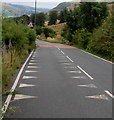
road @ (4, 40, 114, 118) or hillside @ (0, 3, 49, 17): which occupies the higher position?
hillside @ (0, 3, 49, 17)

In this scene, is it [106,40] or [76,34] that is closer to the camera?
[106,40]

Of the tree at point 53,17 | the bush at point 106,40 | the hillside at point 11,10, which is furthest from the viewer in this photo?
the tree at point 53,17

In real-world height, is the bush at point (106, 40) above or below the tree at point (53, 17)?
below

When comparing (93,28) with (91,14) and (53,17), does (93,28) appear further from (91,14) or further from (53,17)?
(53,17)

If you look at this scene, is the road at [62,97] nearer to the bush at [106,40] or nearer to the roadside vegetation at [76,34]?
the roadside vegetation at [76,34]

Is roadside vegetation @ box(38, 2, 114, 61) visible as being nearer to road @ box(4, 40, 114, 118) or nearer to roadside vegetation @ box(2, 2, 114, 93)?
roadside vegetation @ box(2, 2, 114, 93)

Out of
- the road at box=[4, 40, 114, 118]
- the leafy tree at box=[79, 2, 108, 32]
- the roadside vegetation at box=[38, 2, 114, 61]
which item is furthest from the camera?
the leafy tree at box=[79, 2, 108, 32]

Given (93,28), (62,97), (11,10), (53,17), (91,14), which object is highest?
(53,17)

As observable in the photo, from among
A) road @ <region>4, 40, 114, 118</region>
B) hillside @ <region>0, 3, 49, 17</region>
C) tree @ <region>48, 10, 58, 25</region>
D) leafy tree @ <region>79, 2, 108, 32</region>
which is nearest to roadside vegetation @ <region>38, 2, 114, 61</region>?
leafy tree @ <region>79, 2, 108, 32</region>

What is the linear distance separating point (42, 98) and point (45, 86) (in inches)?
76.0

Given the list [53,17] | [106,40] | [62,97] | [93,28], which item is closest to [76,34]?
[93,28]

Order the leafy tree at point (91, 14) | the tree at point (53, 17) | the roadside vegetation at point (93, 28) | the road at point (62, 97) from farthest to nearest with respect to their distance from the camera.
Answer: the tree at point (53, 17) < the leafy tree at point (91, 14) < the roadside vegetation at point (93, 28) < the road at point (62, 97)

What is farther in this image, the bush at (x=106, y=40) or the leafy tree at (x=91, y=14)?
the leafy tree at (x=91, y=14)

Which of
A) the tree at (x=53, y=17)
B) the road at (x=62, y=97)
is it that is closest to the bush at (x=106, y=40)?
the road at (x=62, y=97)
